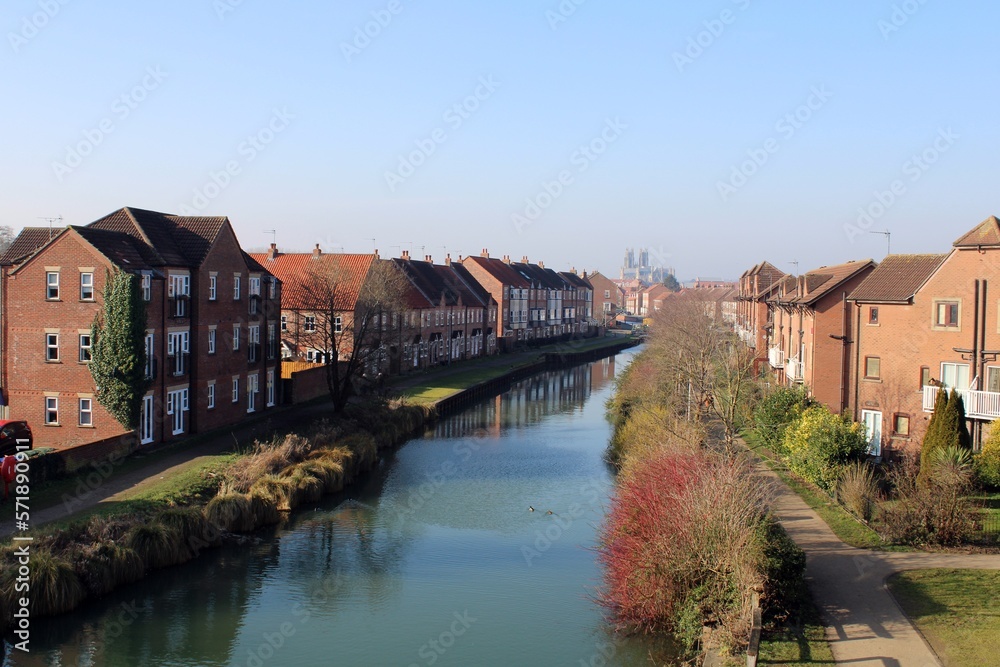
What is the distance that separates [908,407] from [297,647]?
21134 mm

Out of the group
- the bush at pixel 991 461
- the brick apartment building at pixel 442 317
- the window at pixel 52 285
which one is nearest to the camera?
the bush at pixel 991 461

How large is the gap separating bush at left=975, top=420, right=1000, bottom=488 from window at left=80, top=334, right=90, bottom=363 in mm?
26000

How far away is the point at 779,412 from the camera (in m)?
29.0

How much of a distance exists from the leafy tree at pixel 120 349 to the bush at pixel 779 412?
796 inches

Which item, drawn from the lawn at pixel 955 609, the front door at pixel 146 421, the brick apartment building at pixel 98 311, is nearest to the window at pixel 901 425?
the lawn at pixel 955 609

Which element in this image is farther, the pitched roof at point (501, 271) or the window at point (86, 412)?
the pitched roof at point (501, 271)

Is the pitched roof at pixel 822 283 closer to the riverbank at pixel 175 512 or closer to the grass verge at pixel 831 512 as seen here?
the grass verge at pixel 831 512

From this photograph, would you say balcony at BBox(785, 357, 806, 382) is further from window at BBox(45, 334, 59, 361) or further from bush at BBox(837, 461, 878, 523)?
window at BBox(45, 334, 59, 361)

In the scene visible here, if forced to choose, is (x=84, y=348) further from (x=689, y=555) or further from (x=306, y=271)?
(x=689, y=555)

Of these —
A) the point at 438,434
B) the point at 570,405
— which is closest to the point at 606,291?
the point at 570,405

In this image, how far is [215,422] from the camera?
103ft

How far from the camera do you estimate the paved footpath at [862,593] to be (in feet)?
43.3

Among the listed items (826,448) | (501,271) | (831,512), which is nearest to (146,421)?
(831,512)

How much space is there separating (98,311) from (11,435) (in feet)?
14.5
